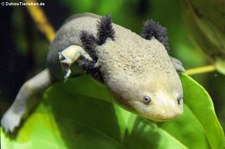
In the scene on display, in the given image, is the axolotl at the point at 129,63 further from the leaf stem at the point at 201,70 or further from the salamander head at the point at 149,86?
the leaf stem at the point at 201,70

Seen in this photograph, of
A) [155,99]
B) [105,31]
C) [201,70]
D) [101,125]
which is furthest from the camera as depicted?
[201,70]

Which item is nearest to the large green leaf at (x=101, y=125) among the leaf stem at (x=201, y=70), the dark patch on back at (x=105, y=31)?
the dark patch on back at (x=105, y=31)

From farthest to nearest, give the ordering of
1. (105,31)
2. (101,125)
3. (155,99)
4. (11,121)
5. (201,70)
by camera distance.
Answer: (201,70)
(11,121)
(101,125)
(105,31)
(155,99)

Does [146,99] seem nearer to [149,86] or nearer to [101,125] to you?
[149,86]

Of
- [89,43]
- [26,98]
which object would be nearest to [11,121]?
[26,98]

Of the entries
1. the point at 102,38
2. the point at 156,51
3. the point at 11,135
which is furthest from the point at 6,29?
the point at 156,51

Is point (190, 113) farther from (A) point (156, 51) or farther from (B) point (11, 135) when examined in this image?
(B) point (11, 135)
